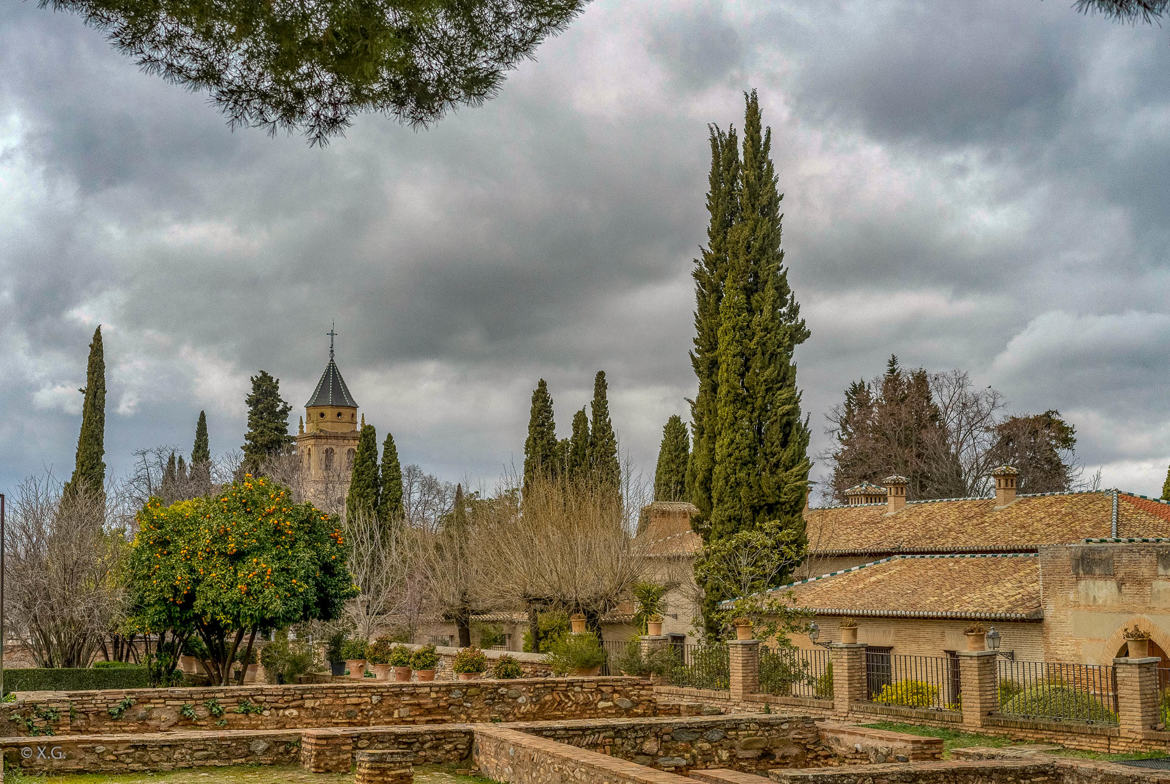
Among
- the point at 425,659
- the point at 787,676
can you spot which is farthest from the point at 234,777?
the point at 425,659

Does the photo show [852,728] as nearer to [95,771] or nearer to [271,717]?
[271,717]

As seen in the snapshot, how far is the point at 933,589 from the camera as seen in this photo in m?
26.0

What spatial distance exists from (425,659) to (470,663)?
108 inches

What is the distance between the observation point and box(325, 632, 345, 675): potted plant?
31.0 m

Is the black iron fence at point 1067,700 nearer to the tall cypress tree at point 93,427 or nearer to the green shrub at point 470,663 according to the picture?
the green shrub at point 470,663

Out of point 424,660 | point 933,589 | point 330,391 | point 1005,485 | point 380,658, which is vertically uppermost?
point 330,391

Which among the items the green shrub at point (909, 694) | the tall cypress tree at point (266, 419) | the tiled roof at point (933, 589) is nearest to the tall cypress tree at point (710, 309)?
the tiled roof at point (933, 589)

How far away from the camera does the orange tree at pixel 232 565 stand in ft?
71.9

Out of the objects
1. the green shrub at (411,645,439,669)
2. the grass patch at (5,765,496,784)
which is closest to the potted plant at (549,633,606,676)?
the green shrub at (411,645,439,669)

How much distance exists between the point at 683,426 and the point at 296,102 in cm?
4245

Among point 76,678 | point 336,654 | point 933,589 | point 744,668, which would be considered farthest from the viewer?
point 336,654

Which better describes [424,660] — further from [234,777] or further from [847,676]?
[234,777]

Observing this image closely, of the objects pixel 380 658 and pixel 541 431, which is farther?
pixel 541 431

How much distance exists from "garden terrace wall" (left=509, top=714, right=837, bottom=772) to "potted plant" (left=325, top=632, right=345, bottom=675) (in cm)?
1819
